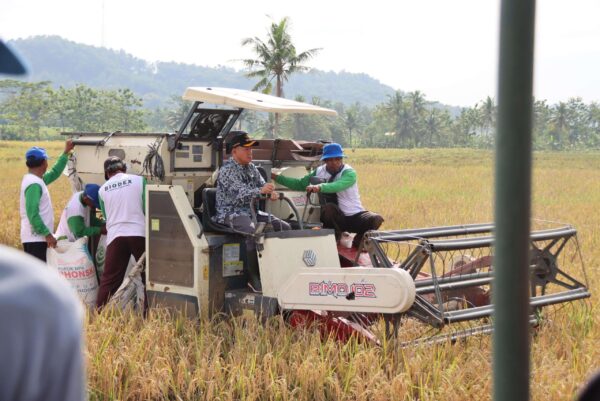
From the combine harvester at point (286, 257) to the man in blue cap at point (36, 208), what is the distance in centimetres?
51

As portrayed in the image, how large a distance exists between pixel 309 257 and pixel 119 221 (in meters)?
2.00

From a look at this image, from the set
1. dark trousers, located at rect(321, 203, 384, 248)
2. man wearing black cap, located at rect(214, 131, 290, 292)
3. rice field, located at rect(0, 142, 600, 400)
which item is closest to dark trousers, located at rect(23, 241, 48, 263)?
rice field, located at rect(0, 142, 600, 400)

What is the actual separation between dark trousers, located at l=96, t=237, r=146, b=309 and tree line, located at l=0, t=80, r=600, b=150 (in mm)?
87538

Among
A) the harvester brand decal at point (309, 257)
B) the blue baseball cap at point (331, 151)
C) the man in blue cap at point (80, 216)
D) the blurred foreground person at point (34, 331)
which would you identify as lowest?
the harvester brand decal at point (309, 257)

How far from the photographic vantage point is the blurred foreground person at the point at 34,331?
123cm

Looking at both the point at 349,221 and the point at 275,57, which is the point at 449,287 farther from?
the point at 275,57

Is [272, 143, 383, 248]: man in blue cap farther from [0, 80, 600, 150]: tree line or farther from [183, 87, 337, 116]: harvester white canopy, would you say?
[0, 80, 600, 150]: tree line

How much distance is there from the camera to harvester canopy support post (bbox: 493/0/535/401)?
155 cm

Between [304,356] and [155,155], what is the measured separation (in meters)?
2.88

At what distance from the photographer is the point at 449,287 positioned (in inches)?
285

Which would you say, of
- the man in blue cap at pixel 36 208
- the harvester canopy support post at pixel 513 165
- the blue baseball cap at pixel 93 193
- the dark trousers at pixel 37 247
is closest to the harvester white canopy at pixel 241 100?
the blue baseball cap at pixel 93 193

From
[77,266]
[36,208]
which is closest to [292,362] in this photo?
[77,266]

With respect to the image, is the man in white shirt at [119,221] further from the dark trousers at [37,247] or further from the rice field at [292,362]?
the dark trousers at [37,247]

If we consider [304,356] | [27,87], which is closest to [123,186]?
[304,356]
